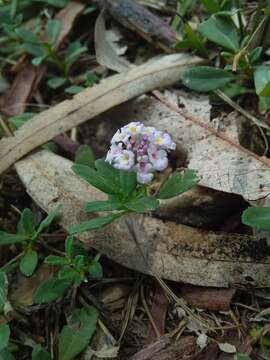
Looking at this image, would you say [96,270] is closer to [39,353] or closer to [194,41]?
[39,353]

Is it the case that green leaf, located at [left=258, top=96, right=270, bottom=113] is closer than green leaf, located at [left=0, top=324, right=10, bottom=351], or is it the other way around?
green leaf, located at [left=0, top=324, right=10, bottom=351]

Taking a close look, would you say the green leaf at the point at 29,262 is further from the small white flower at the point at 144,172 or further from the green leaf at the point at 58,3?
the green leaf at the point at 58,3

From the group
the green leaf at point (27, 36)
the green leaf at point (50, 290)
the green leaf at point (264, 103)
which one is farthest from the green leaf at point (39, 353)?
the green leaf at point (27, 36)

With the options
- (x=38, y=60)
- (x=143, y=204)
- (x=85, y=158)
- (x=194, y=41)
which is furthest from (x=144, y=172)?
(x=38, y=60)

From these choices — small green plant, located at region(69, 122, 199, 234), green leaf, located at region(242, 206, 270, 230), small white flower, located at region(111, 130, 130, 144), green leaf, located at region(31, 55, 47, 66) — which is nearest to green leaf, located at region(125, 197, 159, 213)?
small green plant, located at region(69, 122, 199, 234)

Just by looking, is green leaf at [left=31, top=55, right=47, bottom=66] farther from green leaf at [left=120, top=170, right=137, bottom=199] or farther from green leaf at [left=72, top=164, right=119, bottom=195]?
green leaf at [left=120, top=170, right=137, bottom=199]

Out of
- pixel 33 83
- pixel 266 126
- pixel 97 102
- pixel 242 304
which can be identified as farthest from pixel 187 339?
pixel 33 83
